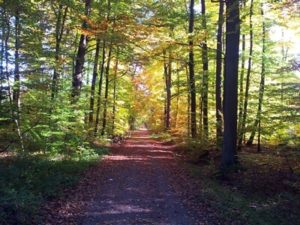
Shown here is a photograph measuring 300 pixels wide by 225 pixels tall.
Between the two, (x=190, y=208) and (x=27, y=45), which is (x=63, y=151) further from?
(x=190, y=208)

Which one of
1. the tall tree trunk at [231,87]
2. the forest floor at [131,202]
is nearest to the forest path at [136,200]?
the forest floor at [131,202]

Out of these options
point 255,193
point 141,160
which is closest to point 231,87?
point 255,193

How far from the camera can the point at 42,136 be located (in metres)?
13.9

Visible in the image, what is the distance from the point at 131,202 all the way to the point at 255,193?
361cm

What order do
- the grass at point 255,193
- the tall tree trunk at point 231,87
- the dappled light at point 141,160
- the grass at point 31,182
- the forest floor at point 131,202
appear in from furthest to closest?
the tall tree trunk at point 231,87, the dappled light at point 141,160, the grass at point 255,193, the forest floor at point 131,202, the grass at point 31,182

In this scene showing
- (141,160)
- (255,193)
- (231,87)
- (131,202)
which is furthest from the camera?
(141,160)

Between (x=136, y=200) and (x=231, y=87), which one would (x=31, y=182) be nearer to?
(x=136, y=200)

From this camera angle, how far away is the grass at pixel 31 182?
6.87 m

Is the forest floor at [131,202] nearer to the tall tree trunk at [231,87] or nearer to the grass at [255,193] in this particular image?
the grass at [255,193]

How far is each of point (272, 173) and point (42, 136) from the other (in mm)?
8530

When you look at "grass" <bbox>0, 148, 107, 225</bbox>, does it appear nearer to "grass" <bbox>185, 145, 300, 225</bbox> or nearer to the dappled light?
the dappled light

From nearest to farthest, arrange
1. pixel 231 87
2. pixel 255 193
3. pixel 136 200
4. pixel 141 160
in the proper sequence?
pixel 136 200, pixel 255 193, pixel 231 87, pixel 141 160

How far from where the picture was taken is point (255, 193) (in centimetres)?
1011

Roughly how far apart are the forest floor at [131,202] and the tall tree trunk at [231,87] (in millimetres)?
1685
